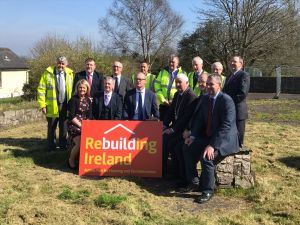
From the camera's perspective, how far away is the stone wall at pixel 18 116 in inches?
535

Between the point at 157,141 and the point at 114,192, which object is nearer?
the point at 114,192

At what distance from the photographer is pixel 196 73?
845 centimetres

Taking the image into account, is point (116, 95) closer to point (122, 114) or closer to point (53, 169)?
point (122, 114)

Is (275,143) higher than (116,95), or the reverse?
(116,95)

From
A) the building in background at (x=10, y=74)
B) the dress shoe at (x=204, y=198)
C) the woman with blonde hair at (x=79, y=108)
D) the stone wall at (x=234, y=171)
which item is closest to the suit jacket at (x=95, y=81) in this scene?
the woman with blonde hair at (x=79, y=108)

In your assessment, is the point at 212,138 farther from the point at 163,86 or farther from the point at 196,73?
the point at 163,86

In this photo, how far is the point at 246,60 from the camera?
2778 centimetres

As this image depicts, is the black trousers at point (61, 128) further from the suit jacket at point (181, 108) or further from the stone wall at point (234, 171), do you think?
the stone wall at point (234, 171)

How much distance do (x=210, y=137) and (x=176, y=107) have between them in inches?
44.5

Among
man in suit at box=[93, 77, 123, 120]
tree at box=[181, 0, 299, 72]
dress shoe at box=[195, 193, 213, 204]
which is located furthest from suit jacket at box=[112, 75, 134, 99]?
tree at box=[181, 0, 299, 72]

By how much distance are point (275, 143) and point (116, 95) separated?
14.6 feet

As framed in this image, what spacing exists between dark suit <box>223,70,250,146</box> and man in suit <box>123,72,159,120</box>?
1.37m

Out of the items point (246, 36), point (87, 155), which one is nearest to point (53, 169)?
point (87, 155)

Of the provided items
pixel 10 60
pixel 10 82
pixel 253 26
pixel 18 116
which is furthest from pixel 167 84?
pixel 10 60
